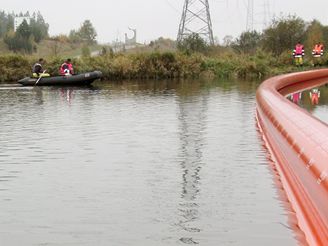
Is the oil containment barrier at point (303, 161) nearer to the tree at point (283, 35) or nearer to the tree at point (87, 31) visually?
the tree at point (283, 35)

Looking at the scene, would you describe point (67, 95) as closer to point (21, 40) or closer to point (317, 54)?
point (317, 54)

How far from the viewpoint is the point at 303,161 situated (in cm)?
785

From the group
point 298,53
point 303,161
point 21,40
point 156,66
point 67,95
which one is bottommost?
point 67,95

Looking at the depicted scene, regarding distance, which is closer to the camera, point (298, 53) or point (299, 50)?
point (299, 50)

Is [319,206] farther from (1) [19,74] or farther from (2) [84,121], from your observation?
(1) [19,74]

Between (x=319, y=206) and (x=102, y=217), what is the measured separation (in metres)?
2.68

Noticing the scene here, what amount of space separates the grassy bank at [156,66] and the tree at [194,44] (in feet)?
29.0

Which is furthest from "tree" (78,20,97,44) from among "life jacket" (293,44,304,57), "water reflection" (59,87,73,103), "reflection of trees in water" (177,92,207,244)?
"reflection of trees in water" (177,92,207,244)

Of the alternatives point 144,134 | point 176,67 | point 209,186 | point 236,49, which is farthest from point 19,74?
point 209,186

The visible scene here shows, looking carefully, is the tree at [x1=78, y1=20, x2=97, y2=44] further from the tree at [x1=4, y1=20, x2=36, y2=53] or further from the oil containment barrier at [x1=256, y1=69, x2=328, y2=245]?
the oil containment barrier at [x1=256, y1=69, x2=328, y2=245]

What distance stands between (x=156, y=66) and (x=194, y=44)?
39.6ft

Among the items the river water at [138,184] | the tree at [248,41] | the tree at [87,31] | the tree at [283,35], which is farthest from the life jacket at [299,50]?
the tree at [87,31]

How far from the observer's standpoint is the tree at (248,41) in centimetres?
7212

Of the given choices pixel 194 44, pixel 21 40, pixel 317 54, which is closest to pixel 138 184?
pixel 317 54
